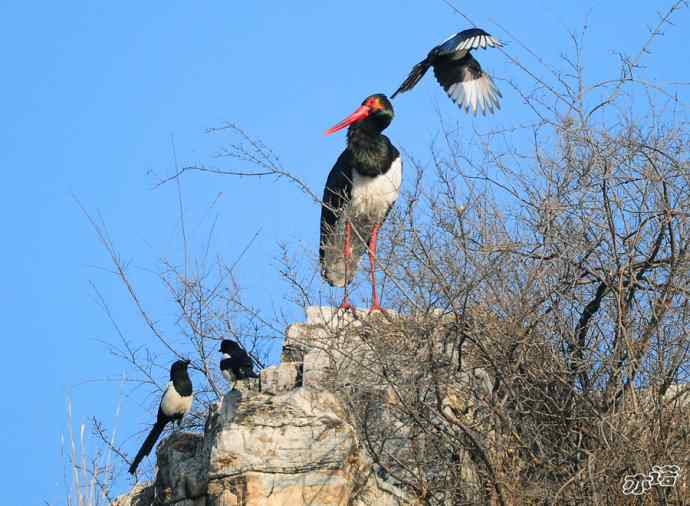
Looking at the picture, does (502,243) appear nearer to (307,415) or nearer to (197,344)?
(307,415)

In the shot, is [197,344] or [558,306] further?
[197,344]

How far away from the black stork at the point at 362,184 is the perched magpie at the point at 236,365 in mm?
1551

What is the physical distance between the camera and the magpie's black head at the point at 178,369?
331 inches

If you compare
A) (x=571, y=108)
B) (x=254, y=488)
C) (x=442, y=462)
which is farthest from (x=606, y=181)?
(x=254, y=488)

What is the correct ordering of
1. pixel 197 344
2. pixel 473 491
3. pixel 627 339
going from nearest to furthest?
pixel 627 339
pixel 473 491
pixel 197 344

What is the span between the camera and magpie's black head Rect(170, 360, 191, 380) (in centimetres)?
840

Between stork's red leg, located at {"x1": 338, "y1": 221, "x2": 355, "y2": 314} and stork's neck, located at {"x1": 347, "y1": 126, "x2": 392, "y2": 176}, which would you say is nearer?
stork's red leg, located at {"x1": 338, "y1": 221, "x2": 355, "y2": 314}

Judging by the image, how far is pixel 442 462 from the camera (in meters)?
6.40

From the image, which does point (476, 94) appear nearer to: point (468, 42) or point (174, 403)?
point (468, 42)

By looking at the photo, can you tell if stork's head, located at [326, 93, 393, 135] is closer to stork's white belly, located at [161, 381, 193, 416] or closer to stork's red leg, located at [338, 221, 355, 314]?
stork's red leg, located at [338, 221, 355, 314]

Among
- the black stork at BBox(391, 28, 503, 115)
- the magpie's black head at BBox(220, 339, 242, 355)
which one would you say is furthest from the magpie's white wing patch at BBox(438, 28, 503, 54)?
the magpie's black head at BBox(220, 339, 242, 355)

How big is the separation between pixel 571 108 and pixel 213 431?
2764 millimetres

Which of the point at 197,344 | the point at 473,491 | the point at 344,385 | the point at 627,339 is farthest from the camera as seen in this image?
the point at 197,344

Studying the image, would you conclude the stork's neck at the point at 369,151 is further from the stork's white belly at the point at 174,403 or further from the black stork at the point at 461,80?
the stork's white belly at the point at 174,403
